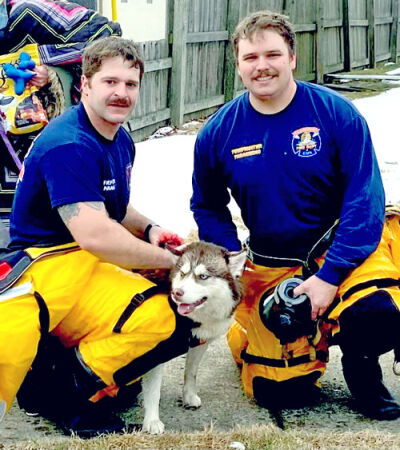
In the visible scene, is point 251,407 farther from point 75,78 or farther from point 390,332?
point 75,78

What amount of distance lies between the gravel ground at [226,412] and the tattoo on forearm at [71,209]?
0.93 meters

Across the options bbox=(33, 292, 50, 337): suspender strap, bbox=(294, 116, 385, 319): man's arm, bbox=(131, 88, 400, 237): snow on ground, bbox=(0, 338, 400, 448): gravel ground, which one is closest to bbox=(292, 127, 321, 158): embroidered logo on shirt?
bbox=(294, 116, 385, 319): man's arm

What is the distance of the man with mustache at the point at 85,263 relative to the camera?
3.18 m

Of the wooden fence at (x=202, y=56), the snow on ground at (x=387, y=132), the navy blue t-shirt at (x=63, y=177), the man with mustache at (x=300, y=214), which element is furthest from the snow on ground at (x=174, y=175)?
the navy blue t-shirt at (x=63, y=177)

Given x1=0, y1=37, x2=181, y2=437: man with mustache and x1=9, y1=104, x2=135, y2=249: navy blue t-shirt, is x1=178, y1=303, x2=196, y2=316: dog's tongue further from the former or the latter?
x1=9, y1=104, x2=135, y2=249: navy blue t-shirt

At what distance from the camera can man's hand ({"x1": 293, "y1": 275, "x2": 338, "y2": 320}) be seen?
344 cm

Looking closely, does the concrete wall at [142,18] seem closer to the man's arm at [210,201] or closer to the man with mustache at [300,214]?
the man's arm at [210,201]

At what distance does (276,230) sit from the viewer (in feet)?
12.2

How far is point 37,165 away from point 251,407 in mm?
1550

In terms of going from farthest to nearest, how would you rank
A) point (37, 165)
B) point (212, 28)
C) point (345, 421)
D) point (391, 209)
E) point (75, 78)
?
point (212, 28), point (75, 78), point (391, 209), point (345, 421), point (37, 165)

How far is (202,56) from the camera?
11.6 meters

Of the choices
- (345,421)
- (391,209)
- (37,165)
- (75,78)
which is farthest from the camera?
(75,78)

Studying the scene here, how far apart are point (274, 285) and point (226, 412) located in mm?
681

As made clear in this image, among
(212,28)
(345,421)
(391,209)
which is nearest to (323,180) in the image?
(391,209)
